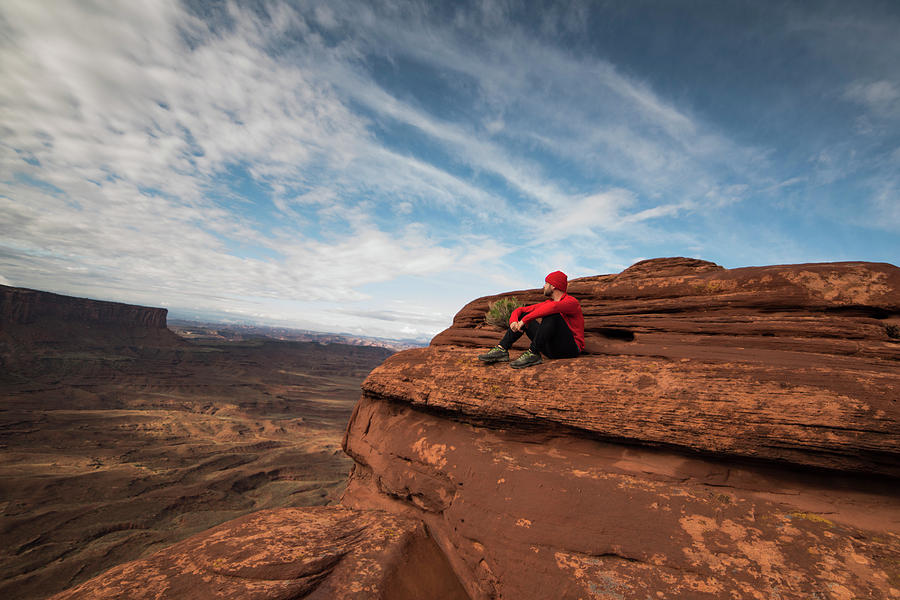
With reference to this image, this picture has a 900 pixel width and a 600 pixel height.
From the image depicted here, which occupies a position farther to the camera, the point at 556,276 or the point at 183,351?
the point at 183,351

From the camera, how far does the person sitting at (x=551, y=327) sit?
615 centimetres

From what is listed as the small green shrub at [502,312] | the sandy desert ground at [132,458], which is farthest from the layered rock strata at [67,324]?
the small green shrub at [502,312]

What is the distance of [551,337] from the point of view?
6.36 m

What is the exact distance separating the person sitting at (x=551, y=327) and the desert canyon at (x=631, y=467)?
33 cm

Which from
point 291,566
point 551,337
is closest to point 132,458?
point 291,566

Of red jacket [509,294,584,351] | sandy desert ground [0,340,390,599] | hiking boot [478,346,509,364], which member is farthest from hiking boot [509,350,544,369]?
sandy desert ground [0,340,390,599]

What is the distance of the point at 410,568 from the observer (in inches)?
175

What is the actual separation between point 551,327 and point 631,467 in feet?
8.12

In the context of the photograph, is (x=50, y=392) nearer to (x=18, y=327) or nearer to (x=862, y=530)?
(x=18, y=327)

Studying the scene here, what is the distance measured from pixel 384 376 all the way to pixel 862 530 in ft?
25.2

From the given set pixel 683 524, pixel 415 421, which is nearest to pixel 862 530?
pixel 683 524

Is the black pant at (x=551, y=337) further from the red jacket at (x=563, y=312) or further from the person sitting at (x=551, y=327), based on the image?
the red jacket at (x=563, y=312)

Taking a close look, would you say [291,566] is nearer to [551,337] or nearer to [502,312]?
[551,337]

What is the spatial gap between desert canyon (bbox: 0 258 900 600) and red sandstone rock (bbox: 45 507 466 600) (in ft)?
0.10
